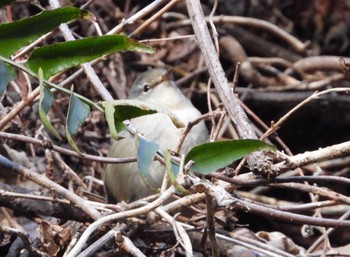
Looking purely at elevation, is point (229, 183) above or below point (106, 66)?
above

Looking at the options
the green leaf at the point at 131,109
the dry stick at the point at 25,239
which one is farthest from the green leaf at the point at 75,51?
the dry stick at the point at 25,239

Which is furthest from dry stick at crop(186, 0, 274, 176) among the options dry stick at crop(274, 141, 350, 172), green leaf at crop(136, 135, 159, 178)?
green leaf at crop(136, 135, 159, 178)

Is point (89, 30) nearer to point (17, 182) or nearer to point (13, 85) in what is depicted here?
point (13, 85)

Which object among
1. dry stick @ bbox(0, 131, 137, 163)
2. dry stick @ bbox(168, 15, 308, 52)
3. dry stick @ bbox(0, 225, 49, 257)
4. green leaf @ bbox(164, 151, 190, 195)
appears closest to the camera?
green leaf @ bbox(164, 151, 190, 195)

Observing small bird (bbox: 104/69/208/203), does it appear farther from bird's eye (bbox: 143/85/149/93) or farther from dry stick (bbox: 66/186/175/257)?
dry stick (bbox: 66/186/175/257)

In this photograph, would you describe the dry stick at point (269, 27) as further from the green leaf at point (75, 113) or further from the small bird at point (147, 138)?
the green leaf at point (75, 113)

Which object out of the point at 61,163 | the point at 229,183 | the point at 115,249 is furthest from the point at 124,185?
the point at 229,183
